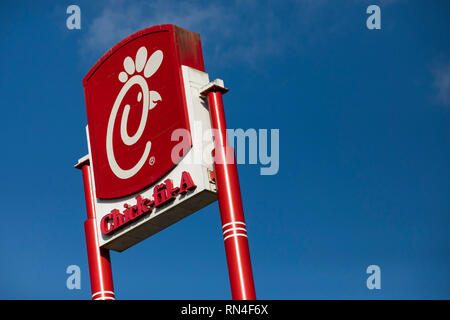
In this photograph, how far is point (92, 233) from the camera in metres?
Answer: 29.3

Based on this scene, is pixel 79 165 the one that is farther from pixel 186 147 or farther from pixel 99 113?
pixel 186 147

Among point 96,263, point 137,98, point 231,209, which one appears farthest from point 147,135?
point 231,209

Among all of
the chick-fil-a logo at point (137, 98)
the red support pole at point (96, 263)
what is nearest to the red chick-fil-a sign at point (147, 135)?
the chick-fil-a logo at point (137, 98)

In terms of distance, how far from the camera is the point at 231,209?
2461 centimetres

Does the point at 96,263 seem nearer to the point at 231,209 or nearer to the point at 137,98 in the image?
the point at 137,98

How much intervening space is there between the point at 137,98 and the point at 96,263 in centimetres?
585

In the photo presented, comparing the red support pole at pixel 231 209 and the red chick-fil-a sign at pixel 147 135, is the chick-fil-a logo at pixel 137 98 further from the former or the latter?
the red support pole at pixel 231 209

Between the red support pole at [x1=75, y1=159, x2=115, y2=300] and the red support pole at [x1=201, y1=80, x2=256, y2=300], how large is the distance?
597 centimetres

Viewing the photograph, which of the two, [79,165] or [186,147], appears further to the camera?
[79,165]

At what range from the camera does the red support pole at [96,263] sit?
2838cm

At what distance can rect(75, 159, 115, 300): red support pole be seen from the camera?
28375 mm
